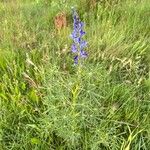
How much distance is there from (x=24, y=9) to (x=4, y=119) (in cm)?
236

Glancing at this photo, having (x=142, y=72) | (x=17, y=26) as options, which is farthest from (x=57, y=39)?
(x=142, y=72)

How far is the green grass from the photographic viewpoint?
2719mm

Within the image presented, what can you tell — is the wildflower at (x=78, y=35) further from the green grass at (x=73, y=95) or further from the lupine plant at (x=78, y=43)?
the green grass at (x=73, y=95)

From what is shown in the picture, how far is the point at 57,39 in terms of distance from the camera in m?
3.84

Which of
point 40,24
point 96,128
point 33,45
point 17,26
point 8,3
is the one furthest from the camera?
point 8,3

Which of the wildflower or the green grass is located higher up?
the wildflower

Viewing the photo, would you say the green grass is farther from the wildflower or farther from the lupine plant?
the wildflower

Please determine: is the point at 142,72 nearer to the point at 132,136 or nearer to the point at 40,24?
the point at 132,136

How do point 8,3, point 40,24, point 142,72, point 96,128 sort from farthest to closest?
point 8,3, point 40,24, point 142,72, point 96,128

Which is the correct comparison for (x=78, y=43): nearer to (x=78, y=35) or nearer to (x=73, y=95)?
(x=78, y=35)

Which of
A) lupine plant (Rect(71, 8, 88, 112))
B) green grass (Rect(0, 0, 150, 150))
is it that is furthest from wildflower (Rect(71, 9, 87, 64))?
green grass (Rect(0, 0, 150, 150))

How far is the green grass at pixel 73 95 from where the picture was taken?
8.92ft

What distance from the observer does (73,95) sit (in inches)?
104

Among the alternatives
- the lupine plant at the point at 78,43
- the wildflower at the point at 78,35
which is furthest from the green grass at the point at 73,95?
the wildflower at the point at 78,35
